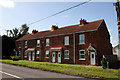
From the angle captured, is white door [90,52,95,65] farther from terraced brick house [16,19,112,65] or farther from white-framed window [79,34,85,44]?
white-framed window [79,34,85,44]

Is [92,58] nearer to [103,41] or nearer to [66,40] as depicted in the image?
[103,41]

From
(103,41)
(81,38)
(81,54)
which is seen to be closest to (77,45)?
(81,38)

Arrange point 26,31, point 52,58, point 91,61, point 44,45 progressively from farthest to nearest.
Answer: point 26,31 < point 44,45 < point 52,58 < point 91,61

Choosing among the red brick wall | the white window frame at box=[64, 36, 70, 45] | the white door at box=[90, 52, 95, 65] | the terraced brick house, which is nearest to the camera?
the white door at box=[90, 52, 95, 65]

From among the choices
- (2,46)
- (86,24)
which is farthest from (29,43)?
(86,24)

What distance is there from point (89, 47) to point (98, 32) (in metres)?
3.24

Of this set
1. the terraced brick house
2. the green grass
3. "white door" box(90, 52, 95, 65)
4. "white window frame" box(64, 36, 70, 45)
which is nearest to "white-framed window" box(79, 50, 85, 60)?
the terraced brick house

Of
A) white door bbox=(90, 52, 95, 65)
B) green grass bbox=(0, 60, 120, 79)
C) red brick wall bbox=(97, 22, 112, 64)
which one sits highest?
red brick wall bbox=(97, 22, 112, 64)

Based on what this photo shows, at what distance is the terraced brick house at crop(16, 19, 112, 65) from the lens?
22984mm

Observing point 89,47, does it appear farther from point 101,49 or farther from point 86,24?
point 86,24

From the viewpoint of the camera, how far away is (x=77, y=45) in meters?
25.3

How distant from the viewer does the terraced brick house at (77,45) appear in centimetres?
2298

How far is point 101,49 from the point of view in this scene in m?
23.6

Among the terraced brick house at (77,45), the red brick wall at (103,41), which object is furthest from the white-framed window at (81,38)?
the red brick wall at (103,41)
